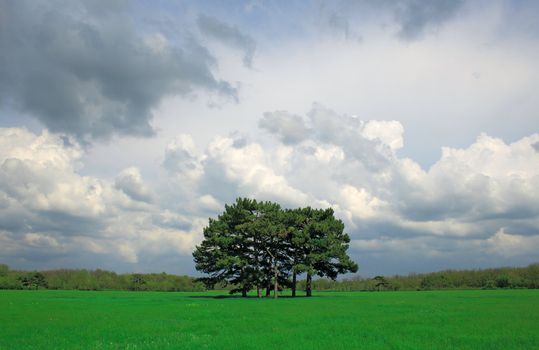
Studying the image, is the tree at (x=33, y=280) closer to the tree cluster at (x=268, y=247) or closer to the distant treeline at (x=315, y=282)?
the distant treeline at (x=315, y=282)

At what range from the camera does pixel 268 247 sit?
6981 cm

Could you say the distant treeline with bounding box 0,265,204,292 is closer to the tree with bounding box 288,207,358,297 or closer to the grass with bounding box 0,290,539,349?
the tree with bounding box 288,207,358,297

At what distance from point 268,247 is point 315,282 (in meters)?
68.6

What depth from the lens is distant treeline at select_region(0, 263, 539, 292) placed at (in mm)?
111438

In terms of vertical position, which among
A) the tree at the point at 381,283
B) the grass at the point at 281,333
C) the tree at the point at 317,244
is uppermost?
the tree at the point at 317,244

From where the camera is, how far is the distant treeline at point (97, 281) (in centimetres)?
11938

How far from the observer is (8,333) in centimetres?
2458

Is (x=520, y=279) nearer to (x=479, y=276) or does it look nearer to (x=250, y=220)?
(x=479, y=276)

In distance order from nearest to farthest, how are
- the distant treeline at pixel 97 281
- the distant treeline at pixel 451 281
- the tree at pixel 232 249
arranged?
the tree at pixel 232 249, the distant treeline at pixel 451 281, the distant treeline at pixel 97 281

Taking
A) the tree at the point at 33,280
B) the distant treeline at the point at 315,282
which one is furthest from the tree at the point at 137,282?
the tree at the point at 33,280

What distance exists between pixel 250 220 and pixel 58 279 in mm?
87887

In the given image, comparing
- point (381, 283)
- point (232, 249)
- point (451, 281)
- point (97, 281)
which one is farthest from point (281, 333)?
point (97, 281)

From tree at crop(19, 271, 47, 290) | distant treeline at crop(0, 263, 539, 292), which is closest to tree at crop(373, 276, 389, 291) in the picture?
distant treeline at crop(0, 263, 539, 292)

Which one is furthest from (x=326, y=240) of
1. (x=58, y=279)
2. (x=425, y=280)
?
(x=58, y=279)
